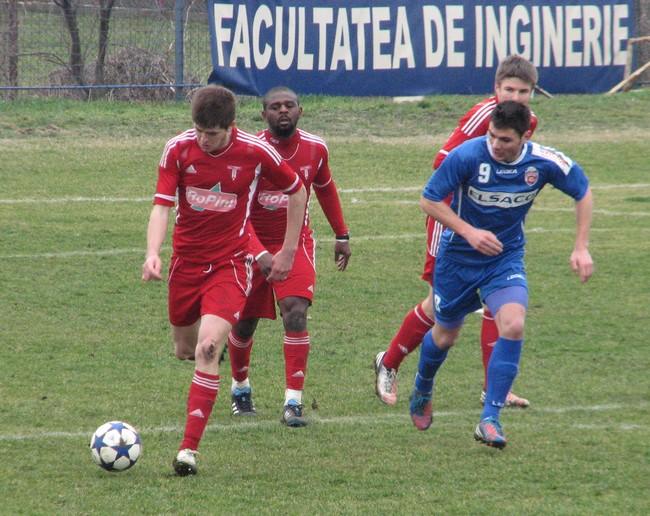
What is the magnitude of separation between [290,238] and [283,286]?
61cm

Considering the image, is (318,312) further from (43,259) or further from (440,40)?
(440,40)

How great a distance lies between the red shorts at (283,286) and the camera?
6.57 m

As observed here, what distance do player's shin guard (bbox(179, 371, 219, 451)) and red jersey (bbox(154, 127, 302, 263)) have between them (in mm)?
694

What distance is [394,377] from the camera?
672 cm

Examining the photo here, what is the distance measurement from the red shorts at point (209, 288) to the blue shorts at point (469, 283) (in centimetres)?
106

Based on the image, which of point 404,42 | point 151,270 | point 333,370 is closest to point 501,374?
point 151,270

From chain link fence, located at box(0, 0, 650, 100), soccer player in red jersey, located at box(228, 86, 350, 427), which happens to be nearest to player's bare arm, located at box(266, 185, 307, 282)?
soccer player in red jersey, located at box(228, 86, 350, 427)

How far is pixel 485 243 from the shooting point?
17.8 feet

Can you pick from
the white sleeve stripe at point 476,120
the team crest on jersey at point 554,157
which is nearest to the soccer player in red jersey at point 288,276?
the white sleeve stripe at point 476,120

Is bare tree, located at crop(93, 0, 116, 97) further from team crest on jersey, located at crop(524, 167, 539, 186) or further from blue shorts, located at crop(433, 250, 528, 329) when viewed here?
team crest on jersey, located at crop(524, 167, 539, 186)

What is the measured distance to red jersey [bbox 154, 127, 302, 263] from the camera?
574 centimetres

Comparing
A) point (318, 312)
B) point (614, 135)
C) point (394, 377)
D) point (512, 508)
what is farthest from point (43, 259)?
point (614, 135)

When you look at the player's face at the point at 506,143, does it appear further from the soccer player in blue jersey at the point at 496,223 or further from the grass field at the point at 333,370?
the grass field at the point at 333,370

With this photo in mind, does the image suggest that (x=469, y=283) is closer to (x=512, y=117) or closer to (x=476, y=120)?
(x=512, y=117)
